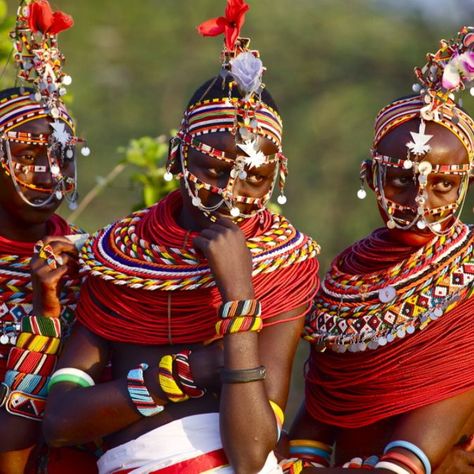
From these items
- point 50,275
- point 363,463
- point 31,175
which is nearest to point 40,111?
point 31,175

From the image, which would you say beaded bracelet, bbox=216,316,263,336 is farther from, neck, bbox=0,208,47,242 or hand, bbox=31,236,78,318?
neck, bbox=0,208,47,242

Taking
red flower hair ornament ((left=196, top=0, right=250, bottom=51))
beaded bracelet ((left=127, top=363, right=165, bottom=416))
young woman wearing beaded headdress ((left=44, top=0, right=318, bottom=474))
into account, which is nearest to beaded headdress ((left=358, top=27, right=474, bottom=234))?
young woman wearing beaded headdress ((left=44, top=0, right=318, bottom=474))

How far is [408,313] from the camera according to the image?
4305 millimetres

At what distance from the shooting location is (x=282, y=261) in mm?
4207

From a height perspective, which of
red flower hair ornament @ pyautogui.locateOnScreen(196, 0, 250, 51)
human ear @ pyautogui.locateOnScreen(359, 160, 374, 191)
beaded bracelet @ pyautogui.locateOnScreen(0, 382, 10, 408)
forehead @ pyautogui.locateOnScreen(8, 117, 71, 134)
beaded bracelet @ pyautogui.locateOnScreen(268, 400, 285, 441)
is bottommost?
beaded bracelet @ pyautogui.locateOnScreen(268, 400, 285, 441)

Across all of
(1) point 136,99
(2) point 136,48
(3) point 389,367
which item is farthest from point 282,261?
(2) point 136,48

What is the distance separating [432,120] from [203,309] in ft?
4.07

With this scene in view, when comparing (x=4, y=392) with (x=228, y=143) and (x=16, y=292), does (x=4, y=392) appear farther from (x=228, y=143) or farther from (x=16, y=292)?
(x=228, y=143)

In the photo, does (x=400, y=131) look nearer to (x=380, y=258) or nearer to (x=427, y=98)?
(x=427, y=98)

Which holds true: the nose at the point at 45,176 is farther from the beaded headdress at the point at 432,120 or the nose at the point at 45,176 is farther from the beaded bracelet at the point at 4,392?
the beaded headdress at the point at 432,120

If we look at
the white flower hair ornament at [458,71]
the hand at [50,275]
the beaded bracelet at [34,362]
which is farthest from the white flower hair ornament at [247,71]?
the beaded bracelet at [34,362]

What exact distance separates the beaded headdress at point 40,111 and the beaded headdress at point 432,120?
1.37 m

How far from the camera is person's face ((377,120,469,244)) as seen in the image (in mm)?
4324

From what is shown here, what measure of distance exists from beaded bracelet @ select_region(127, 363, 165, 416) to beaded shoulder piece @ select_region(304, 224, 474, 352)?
843 millimetres
